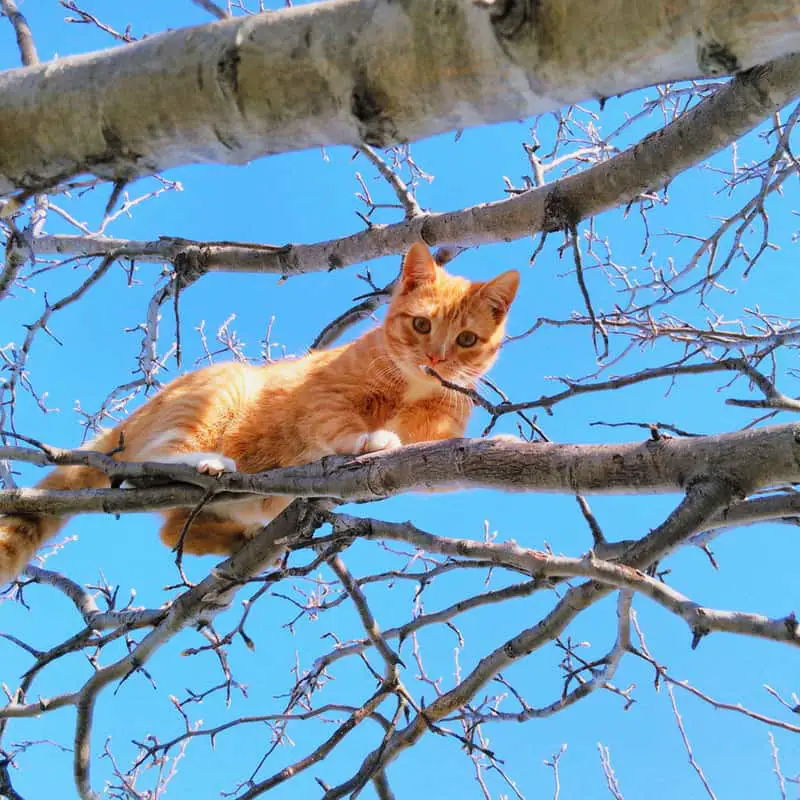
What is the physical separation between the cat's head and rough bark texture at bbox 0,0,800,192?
2387 mm

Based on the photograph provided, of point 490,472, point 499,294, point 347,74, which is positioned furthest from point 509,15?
point 499,294

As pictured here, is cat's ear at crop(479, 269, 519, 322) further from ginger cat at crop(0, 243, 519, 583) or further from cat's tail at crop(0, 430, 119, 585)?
cat's tail at crop(0, 430, 119, 585)

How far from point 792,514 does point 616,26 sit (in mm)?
1249

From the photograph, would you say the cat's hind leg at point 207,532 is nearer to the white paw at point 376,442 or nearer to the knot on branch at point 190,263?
the white paw at point 376,442

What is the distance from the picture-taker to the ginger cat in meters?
3.36

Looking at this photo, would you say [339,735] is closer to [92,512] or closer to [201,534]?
[92,512]

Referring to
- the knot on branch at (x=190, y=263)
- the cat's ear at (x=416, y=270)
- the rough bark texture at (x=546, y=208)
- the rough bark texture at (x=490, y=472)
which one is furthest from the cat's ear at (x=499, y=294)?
the rough bark texture at (x=490, y=472)

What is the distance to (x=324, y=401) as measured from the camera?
11.1 feet

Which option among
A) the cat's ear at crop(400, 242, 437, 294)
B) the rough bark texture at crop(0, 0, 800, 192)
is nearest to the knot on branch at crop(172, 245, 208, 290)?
the cat's ear at crop(400, 242, 437, 294)

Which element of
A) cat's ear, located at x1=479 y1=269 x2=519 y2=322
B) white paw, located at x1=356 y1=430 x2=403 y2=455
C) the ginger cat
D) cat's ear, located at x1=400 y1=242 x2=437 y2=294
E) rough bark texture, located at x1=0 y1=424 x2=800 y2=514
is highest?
cat's ear, located at x1=479 y1=269 x2=519 y2=322

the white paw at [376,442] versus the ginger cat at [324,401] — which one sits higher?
the ginger cat at [324,401]

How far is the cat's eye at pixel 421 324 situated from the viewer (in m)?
3.63

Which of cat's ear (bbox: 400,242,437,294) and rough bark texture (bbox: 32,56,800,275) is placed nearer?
rough bark texture (bbox: 32,56,800,275)

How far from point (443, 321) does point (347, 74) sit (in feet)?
8.66
